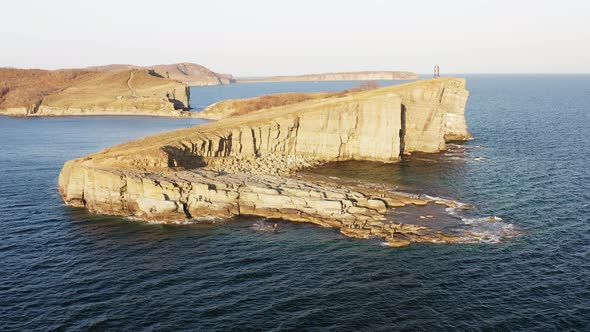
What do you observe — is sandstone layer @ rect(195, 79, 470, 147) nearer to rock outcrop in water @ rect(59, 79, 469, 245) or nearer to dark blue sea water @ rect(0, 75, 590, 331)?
rock outcrop in water @ rect(59, 79, 469, 245)

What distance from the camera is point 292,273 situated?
45.2m

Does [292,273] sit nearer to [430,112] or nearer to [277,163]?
[277,163]

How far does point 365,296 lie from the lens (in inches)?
1597

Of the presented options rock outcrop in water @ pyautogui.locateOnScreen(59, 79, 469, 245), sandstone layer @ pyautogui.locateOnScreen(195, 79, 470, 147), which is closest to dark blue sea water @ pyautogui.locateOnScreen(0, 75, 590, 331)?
rock outcrop in water @ pyautogui.locateOnScreen(59, 79, 469, 245)

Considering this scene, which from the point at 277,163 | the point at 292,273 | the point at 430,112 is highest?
the point at 430,112

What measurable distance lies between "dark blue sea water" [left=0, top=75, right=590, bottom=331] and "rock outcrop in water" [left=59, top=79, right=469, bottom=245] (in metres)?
3.61

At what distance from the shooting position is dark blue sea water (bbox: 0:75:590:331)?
37.3 m

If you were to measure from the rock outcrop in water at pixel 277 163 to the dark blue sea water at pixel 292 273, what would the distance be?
11.8 ft

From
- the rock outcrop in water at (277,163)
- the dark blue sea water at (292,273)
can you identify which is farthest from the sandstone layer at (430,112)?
the dark blue sea water at (292,273)

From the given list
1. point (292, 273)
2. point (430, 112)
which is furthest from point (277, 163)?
point (292, 273)

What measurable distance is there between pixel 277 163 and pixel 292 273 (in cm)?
4133

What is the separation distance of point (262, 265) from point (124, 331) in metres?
15.3

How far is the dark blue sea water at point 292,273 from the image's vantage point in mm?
37344

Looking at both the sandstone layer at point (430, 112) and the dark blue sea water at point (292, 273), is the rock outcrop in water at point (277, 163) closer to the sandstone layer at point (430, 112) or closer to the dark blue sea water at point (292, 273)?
the sandstone layer at point (430, 112)
